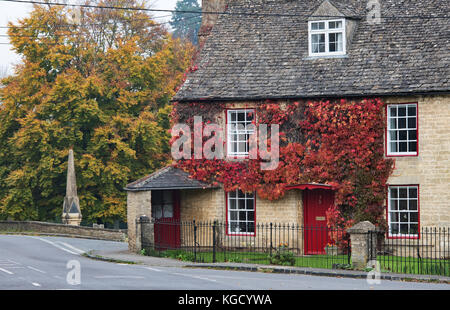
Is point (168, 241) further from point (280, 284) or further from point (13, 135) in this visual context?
point (13, 135)

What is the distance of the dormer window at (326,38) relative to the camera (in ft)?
100

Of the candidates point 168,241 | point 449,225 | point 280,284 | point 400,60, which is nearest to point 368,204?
point 449,225

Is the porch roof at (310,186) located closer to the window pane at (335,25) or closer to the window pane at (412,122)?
the window pane at (412,122)

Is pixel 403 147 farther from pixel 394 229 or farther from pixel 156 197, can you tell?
pixel 156 197

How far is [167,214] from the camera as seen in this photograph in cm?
3183

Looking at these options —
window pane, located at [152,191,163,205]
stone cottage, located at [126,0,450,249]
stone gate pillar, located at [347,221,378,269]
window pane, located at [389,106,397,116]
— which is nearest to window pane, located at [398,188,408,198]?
stone cottage, located at [126,0,450,249]

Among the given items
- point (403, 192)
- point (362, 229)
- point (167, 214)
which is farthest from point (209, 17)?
point (362, 229)

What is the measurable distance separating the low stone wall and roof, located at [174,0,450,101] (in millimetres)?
10774

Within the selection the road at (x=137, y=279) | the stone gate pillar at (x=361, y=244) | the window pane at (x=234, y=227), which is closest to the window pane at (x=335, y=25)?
the window pane at (x=234, y=227)

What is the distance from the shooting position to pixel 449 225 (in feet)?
90.6

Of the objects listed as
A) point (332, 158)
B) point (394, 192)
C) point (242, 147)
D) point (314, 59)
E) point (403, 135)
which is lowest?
point (394, 192)

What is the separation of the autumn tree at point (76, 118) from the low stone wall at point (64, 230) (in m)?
1.03

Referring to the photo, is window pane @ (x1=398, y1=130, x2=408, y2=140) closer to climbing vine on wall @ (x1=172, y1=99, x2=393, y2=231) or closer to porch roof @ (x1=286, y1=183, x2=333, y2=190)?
climbing vine on wall @ (x1=172, y1=99, x2=393, y2=231)

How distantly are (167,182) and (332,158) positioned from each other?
612 centimetres
